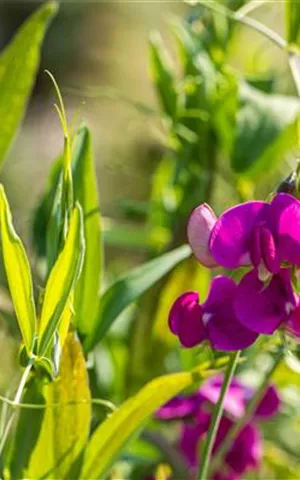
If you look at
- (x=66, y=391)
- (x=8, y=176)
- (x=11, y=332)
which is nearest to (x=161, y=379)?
(x=66, y=391)

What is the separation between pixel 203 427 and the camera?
104 centimetres

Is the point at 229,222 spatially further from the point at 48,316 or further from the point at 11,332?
the point at 11,332

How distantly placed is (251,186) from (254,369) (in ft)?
0.50

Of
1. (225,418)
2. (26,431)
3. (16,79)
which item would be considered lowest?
(225,418)

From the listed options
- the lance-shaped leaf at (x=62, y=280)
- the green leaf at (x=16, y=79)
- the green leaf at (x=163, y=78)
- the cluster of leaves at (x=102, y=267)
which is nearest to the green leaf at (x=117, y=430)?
the cluster of leaves at (x=102, y=267)

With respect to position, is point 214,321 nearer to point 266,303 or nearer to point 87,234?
point 266,303

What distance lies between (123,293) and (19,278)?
0.55ft

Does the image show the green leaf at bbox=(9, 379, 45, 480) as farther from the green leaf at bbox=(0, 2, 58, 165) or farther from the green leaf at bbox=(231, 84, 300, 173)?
the green leaf at bbox=(231, 84, 300, 173)

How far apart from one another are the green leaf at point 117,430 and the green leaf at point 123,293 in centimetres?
7

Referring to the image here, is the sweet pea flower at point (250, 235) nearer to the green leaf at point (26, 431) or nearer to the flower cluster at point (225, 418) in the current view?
the green leaf at point (26, 431)

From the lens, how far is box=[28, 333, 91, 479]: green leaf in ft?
2.60

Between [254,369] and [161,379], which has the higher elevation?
[161,379]

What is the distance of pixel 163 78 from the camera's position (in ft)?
3.63

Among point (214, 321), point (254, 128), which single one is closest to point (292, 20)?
point (254, 128)
